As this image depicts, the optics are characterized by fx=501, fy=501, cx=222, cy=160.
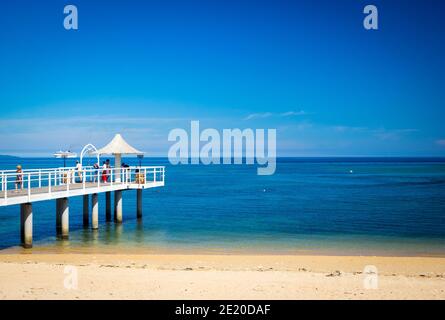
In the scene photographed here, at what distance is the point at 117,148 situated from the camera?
26.9m

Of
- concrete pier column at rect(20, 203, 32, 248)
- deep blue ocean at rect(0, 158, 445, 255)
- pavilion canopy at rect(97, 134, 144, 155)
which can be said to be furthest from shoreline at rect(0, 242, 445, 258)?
pavilion canopy at rect(97, 134, 144, 155)

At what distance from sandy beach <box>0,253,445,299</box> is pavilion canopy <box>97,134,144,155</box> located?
29.3 ft

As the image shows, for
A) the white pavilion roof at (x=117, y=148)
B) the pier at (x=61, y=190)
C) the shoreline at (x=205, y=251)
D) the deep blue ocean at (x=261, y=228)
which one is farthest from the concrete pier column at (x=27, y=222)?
the white pavilion roof at (x=117, y=148)

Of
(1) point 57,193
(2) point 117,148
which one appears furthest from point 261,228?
(1) point 57,193

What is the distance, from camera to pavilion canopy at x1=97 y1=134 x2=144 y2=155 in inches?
1053

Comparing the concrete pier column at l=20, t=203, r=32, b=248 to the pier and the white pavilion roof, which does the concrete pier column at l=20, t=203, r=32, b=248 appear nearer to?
the pier

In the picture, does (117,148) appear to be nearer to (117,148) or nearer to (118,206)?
(117,148)

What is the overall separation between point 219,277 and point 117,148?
15.1 metres

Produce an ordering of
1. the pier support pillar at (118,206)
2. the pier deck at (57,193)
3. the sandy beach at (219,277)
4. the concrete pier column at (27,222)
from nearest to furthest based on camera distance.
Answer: the sandy beach at (219,277) → the pier deck at (57,193) → the concrete pier column at (27,222) → the pier support pillar at (118,206)

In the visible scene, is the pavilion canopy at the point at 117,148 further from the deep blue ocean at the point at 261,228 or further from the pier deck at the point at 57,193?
the deep blue ocean at the point at 261,228

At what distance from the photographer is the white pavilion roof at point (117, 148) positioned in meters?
26.8

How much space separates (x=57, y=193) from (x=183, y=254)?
19.9 ft
